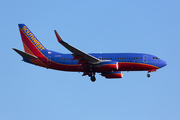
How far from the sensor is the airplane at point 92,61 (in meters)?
57.9

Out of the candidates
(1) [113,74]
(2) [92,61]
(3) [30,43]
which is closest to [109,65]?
(2) [92,61]

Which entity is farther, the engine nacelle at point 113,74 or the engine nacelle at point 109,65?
the engine nacelle at point 113,74

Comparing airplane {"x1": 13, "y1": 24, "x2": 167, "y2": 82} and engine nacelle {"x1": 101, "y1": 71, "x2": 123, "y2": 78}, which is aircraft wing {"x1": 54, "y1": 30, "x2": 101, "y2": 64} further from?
engine nacelle {"x1": 101, "y1": 71, "x2": 123, "y2": 78}

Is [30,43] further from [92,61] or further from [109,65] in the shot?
[109,65]

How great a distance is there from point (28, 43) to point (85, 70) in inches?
511

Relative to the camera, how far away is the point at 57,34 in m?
50.6

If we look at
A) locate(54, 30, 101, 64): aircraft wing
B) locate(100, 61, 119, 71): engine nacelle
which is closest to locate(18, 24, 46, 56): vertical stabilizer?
locate(54, 30, 101, 64): aircraft wing

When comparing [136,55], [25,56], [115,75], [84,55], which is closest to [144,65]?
[136,55]

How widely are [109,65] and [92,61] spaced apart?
305 cm

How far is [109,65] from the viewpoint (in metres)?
57.4

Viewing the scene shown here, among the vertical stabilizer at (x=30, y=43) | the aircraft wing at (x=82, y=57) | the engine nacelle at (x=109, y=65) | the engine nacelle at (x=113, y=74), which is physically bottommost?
the engine nacelle at (x=113, y=74)

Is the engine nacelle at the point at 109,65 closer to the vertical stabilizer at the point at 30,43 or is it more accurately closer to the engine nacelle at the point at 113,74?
the engine nacelle at the point at 113,74

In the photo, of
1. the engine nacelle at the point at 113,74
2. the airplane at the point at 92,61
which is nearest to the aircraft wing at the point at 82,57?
the airplane at the point at 92,61

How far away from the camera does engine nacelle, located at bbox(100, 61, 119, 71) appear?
57.3m
